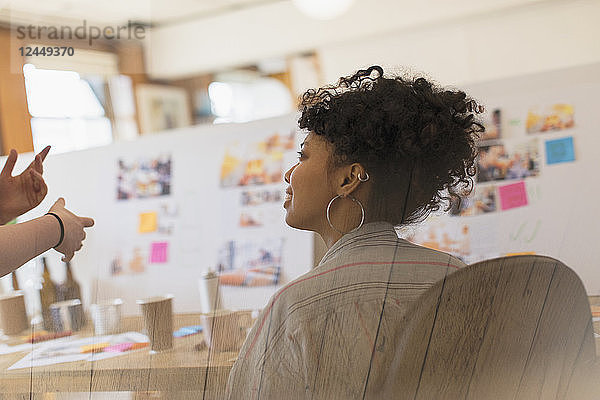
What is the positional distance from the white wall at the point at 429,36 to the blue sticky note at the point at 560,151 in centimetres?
215

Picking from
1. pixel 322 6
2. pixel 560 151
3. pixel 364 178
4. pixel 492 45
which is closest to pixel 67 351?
pixel 364 178

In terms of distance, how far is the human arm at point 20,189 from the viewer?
461 mm

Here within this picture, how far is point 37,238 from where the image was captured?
43cm

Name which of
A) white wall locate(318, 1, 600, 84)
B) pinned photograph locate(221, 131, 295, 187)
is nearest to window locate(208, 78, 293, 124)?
white wall locate(318, 1, 600, 84)

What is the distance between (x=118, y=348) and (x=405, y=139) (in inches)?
9.0

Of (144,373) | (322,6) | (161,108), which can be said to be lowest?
(144,373)

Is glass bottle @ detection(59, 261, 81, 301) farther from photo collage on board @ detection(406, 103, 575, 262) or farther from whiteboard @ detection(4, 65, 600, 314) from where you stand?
photo collage on board @ detection(406, 103, 575, 262)

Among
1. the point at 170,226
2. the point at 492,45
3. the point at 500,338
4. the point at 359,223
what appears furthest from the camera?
the point at 492,45

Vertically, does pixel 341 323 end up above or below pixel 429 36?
below

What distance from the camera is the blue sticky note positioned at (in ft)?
1.29

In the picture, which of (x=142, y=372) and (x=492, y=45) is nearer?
(x=142, y=372)

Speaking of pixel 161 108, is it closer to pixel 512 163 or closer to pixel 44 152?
pixel 44 152

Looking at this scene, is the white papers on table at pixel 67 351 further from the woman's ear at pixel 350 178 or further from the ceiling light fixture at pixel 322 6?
the ceiling light fixture at pixel 322 6

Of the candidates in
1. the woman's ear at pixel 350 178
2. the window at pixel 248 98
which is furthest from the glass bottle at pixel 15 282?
the window at pixel 248 98
